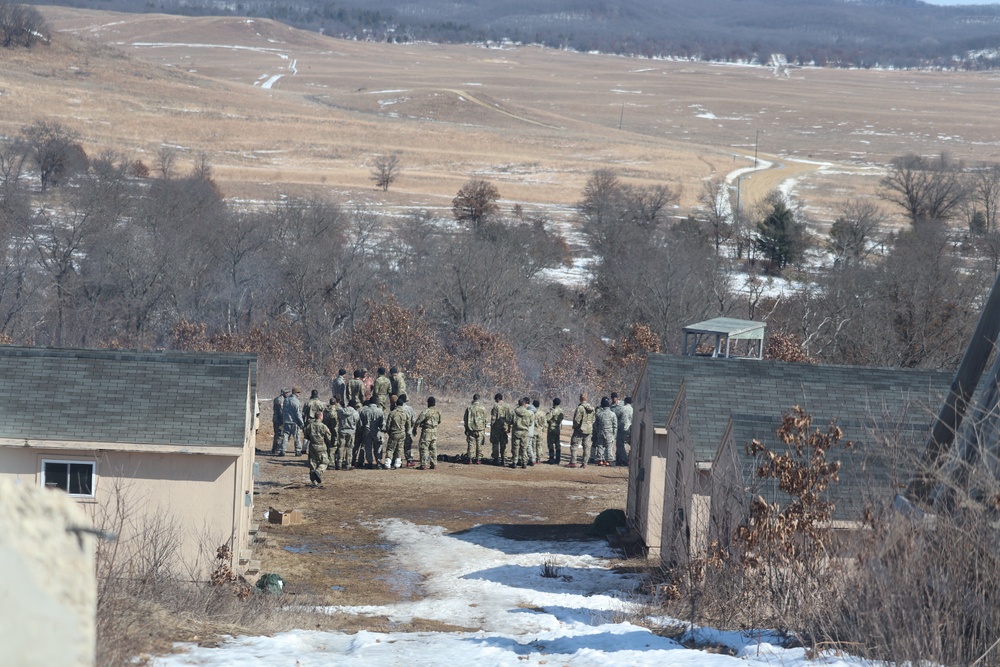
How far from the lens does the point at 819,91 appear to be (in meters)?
171

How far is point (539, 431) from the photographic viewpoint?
23297 millimetres

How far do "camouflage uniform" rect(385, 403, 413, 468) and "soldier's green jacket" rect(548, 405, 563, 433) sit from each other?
3114mm

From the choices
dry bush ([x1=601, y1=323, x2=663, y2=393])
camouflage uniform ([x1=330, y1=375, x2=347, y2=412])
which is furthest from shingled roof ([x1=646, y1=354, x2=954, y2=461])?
dry bush ([x1=601, y1=323, x2=663, y2=393])

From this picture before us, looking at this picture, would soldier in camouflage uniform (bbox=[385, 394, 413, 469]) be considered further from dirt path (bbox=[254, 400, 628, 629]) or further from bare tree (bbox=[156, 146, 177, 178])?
bare tree (bbox=[156, 146, 177, 178])

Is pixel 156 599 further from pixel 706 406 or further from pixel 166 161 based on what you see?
pixel 166 161

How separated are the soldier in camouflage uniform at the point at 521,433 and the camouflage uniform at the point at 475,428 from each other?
61 cm

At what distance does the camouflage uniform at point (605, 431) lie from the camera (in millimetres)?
23477

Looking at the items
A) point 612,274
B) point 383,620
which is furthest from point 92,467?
point 612,274

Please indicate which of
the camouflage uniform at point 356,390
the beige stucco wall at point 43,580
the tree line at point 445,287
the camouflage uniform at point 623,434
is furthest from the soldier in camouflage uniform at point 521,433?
the beige stucco wall at point 43,580

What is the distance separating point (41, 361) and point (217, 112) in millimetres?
87409

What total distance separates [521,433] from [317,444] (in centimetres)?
451

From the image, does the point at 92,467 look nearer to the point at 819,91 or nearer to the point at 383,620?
the point at 383,620

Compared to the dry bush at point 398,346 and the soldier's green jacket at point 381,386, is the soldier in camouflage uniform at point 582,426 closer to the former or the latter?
the soldier's green jacket at point 381,386

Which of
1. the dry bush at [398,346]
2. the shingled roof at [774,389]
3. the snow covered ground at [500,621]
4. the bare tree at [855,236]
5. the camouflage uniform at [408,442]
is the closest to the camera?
the snow covered ground at [500,621]
